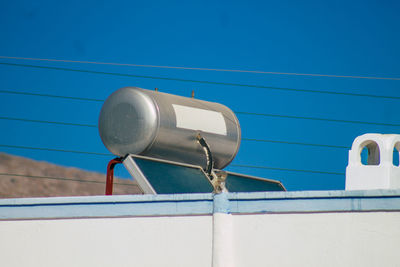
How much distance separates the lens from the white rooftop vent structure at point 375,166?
780 cm

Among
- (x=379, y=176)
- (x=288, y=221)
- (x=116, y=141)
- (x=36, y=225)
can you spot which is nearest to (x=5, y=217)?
(x=36, y=225)

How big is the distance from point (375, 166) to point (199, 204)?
2.40 m

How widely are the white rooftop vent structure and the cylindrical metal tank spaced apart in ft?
5.49

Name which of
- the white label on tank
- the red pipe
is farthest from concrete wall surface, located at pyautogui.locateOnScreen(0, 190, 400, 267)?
the white label on tank

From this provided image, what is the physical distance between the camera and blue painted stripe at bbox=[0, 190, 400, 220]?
5.98 metres

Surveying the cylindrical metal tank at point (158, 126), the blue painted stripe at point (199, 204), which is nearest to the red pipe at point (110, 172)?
the cylindrical metal tank at point (158, 126)

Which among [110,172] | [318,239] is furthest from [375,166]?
[110,172]

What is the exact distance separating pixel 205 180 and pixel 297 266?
7.10 ft

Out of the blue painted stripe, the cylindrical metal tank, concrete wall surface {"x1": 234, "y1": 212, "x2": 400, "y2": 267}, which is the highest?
the cylindrical metal tank

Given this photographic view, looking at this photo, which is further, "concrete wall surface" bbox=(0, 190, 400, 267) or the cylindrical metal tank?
the cylindrical metal tank

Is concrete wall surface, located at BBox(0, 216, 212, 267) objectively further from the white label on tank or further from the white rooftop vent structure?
the white rooftop vent structure

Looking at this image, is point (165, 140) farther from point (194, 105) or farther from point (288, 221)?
point (288, 221)

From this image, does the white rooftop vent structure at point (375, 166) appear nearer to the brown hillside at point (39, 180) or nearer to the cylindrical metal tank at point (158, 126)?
the cylindrical metal tank at point (158, 126)

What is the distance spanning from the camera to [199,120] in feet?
28.1
